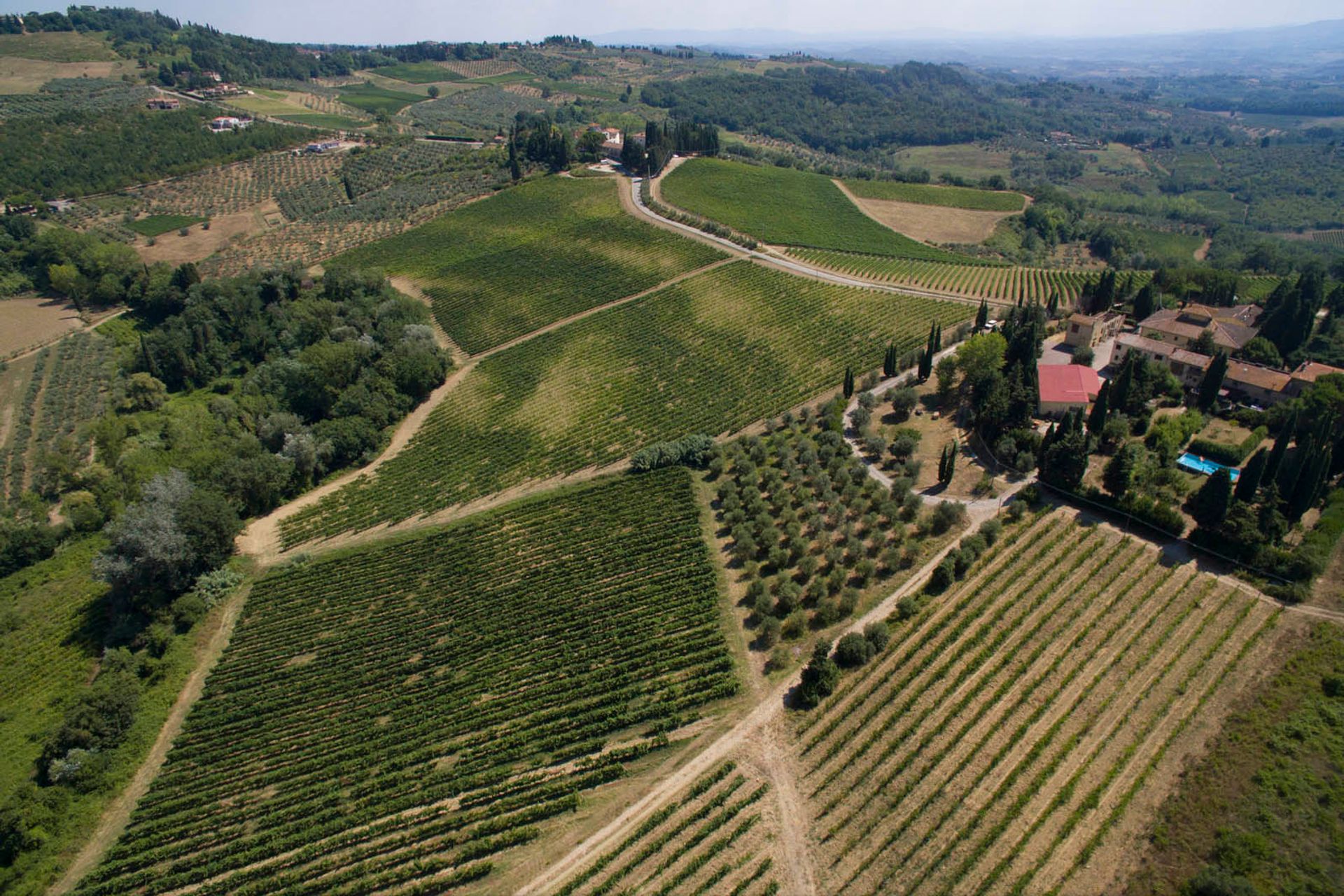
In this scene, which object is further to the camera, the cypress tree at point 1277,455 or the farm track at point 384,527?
the farm track at point 384,527

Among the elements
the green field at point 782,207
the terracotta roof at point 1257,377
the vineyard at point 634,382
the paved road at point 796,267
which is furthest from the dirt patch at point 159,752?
the green field at point 782,207

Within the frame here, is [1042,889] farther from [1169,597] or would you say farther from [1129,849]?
[1169,597]

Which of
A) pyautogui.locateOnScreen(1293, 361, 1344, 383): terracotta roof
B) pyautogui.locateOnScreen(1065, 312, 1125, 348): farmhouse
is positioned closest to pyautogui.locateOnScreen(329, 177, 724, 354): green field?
pyautogui.locateOnScreen(1065, 312, 1125, 348): farmhouse

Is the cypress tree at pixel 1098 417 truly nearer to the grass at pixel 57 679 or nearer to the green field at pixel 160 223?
the grass at pixel 57 679

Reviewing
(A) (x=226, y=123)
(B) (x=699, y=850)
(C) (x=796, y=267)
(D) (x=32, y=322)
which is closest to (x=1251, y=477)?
(B) (x=699, y=850)

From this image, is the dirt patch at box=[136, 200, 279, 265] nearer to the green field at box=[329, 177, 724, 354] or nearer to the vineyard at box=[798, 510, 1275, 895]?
the green field at box=[329, 177, 724, 354]
